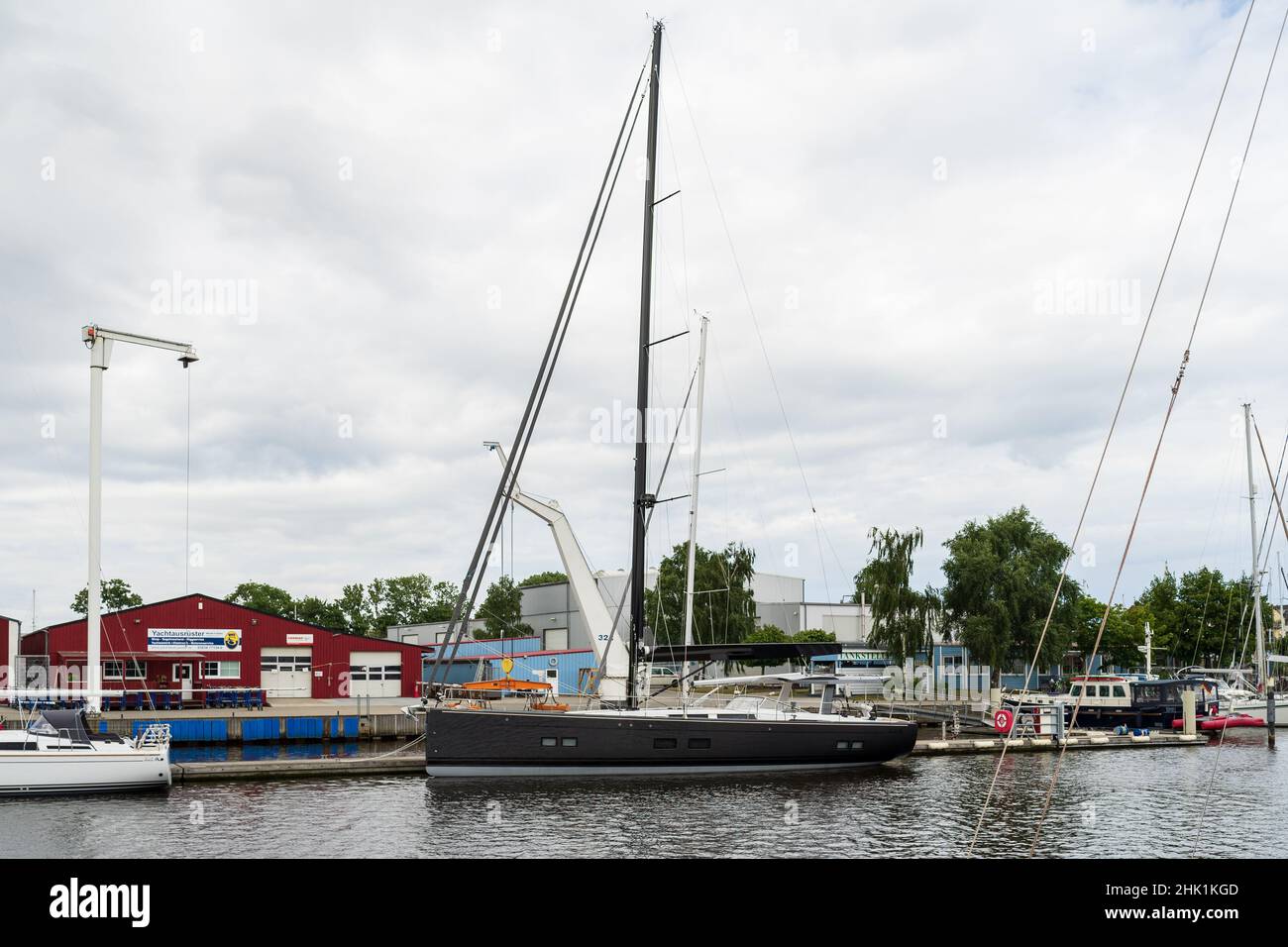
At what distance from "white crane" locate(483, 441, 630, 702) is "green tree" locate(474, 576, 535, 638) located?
58.3 meters

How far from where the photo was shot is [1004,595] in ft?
201

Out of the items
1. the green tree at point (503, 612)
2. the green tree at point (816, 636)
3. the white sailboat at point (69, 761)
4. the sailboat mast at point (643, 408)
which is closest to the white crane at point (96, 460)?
the white sailboat at point (69, 761)

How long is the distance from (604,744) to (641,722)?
4.20 feet

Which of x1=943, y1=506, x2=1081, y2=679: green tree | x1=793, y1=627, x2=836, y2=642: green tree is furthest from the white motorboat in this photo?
x1=943, y1=506, x2=1081, y2=679: green tree

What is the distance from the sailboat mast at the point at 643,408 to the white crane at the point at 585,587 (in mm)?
1355

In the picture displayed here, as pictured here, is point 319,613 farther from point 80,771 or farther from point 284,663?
point 80,771

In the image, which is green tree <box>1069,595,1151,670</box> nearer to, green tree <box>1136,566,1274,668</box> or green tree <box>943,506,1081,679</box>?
green tree <box>1136,566,1274,668</box>

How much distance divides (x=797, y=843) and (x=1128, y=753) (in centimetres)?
2481

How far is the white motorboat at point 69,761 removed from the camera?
2564cm

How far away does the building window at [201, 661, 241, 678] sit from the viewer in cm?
5200

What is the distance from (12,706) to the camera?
4300 cm

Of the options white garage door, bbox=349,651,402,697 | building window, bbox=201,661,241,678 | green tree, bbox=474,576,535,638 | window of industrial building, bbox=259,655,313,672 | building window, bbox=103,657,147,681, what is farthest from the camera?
green tree, bbox=474,576,535,638
